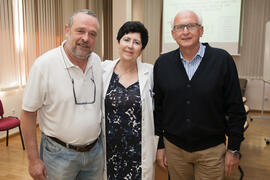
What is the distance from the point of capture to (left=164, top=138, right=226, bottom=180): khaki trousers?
5.02ft

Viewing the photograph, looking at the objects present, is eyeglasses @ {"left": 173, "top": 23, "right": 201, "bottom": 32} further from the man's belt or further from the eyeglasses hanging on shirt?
the man's belt

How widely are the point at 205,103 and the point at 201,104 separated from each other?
25 millimetres

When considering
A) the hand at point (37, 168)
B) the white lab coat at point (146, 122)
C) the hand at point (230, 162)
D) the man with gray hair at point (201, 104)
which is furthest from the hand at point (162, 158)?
the hand at point (37, 168)

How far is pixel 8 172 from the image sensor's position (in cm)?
308

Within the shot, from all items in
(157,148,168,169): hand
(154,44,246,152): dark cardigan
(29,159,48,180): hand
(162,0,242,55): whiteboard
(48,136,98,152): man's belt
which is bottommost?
(157,148,168,169): hand

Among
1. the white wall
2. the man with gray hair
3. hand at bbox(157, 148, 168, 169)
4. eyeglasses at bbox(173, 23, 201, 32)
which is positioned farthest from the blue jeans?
the white wall

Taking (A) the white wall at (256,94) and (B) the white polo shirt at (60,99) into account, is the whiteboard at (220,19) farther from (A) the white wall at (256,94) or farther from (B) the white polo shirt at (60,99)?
(B) the white polo shirt at (60,99)

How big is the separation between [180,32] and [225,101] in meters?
0.53

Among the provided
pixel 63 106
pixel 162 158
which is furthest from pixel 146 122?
pixel 63 106

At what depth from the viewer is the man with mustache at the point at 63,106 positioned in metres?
1.39

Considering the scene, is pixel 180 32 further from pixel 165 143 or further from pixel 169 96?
pixel 165 143

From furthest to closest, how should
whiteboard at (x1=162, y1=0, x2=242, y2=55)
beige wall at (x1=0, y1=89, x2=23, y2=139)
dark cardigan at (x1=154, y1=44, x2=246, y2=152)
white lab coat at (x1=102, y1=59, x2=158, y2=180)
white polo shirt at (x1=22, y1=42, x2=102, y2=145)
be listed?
whiteboard at (x1=162, y1=0, x2=242, y2=55) < beige wall at (x1=0, y1=89, x2=23, y2=139) < white lab coat at (x1=102, y1=59, x2=158, y2=180) < dark cardigan at (x1=154, y1=44, x2=246, y2=152) < white polo shirt at (x1=22, y1=42, x2=102, y2=145)

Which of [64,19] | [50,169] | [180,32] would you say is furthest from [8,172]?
[64,19]

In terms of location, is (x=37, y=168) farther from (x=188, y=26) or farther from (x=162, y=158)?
(x=188, y=26)
